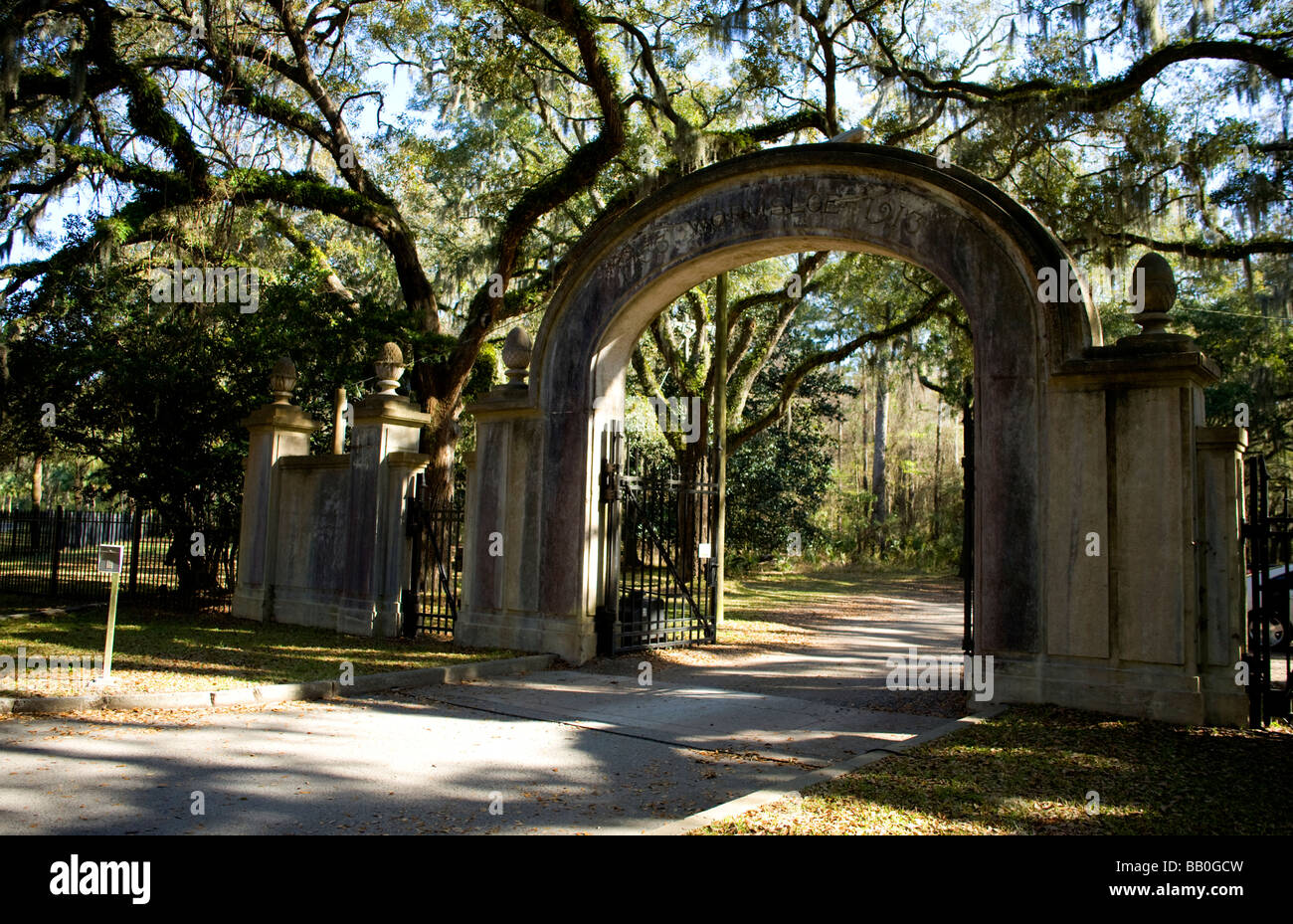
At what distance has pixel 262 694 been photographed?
8016 mm

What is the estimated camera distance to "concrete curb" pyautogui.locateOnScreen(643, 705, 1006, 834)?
15.2 ft

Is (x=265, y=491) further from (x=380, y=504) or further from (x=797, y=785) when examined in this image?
(x=797, y=785)

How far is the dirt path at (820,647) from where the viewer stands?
936 cm

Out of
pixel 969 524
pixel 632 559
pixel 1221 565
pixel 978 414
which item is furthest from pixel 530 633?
pixel 1221 565

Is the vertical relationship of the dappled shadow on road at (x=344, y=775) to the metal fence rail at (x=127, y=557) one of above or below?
below

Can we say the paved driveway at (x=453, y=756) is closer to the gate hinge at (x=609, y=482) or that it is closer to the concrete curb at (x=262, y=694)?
the concrete curb at (x=262, y=694)

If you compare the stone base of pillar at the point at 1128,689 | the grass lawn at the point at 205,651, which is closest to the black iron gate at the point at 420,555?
the grass lawn at the point at 205,651

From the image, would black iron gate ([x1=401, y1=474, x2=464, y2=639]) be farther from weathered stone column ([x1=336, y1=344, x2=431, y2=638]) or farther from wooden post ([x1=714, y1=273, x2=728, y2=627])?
wooden post ([x1=714, y1=273, x2=728, y2=627])

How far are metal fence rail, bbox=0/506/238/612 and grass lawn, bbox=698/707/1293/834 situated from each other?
41.5ft

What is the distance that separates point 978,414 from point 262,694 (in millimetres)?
6933

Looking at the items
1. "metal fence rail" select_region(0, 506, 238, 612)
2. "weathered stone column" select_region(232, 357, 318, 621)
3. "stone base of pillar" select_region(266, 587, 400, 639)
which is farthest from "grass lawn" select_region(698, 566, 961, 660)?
"metal fence rail" select_region(0, 506, 238, 612)

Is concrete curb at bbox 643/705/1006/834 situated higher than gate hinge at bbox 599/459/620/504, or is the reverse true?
gate hinge at bbox 599/459/620/504

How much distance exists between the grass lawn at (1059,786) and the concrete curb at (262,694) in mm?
4835

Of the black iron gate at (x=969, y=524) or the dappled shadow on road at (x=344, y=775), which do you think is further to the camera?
the black iron gate at (x=969, y=524)
